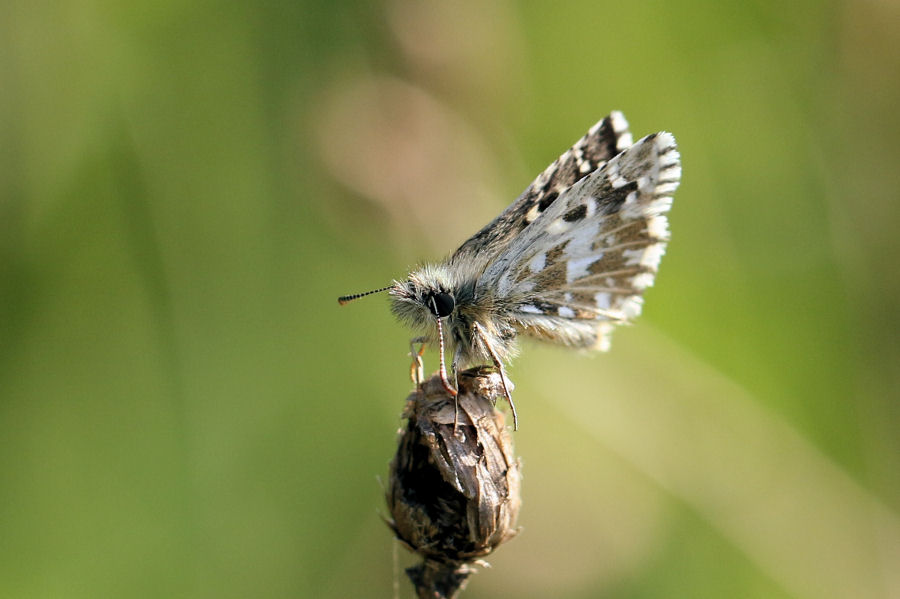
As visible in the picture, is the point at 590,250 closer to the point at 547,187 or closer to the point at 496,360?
the point at 547,187

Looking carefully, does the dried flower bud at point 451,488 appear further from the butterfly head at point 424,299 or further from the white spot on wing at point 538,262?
the white spot on wing at point 538,262

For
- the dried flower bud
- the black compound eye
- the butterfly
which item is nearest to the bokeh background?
the butterfly

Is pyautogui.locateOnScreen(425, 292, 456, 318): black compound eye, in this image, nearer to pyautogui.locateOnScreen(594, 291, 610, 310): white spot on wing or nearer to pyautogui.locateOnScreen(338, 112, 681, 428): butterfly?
pyautogui.locateOnScreen(338, 112, 681, 428): butterfly

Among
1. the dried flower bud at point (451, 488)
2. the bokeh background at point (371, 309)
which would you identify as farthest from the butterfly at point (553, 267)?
the bokeh background at point (371, 309)

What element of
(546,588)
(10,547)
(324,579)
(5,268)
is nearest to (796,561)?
(546,588)

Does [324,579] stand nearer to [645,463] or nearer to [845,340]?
[645,463]

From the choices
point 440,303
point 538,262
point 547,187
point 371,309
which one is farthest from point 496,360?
point 371,309

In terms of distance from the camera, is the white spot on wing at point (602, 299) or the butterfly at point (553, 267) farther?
the white spot on wing at point (602, 299)
